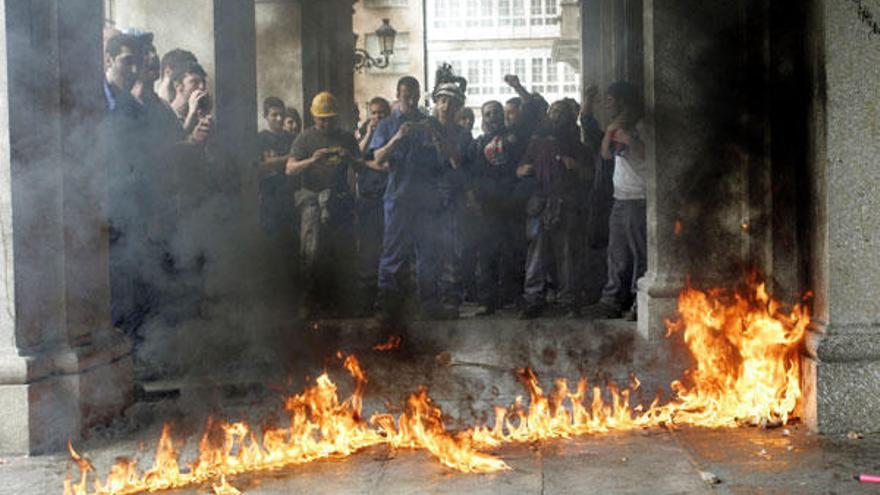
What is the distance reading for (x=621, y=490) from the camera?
4527 millimetres

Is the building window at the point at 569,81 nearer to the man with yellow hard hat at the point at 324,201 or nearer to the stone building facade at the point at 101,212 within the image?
the man with yellow hard hat at the point at 324,201

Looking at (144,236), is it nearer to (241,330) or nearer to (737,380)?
(241,330)

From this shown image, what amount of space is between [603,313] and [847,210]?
4517 millimetres

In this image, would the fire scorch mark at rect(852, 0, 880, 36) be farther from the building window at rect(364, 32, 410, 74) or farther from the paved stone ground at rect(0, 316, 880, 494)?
the building window at rect(364, 32, 410, 74)

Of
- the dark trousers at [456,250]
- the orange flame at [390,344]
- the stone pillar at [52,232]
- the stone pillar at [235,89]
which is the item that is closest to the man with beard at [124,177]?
the stone pillar at [52,232]

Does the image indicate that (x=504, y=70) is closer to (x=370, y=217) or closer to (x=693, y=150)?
(x=370, y=217)

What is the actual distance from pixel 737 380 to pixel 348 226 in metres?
5.83

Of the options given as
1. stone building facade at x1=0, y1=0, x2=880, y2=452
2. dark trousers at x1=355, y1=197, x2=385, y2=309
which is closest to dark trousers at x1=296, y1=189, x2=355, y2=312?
dark trousers at x1=355, y1=197, x2=385, y2=309

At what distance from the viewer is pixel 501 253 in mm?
11211

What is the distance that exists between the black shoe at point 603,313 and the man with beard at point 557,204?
283mm

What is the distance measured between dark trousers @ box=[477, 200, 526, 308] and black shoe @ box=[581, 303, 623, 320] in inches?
47.1

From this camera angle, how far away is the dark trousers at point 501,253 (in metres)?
11.0

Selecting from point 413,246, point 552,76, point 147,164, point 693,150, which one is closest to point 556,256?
point 413,246

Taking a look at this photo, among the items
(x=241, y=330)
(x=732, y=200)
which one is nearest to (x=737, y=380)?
(x=732, y=200)
